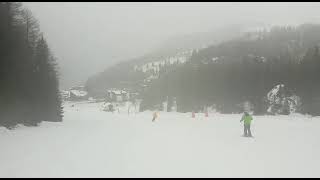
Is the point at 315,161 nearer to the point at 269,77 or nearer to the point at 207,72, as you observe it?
the point at 269,77

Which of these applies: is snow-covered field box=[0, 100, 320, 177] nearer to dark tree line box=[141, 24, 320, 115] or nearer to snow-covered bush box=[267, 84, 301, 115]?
dark tree line box=[141, 24, 320, 115]

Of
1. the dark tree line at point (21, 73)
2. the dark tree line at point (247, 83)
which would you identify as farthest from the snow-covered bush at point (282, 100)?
the dark tree line at point (21, 73)

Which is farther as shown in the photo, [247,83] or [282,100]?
[247,83]

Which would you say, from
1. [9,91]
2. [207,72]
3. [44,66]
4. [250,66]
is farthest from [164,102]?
[9,91]

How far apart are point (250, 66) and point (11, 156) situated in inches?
2732

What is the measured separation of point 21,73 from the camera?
3238cm

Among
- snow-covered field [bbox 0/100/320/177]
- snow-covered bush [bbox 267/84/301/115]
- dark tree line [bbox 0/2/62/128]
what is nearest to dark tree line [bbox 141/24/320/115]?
snow-covered bush [bbox 267/84/301/115]

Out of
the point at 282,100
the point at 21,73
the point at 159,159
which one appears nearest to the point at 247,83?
the point at 282,100

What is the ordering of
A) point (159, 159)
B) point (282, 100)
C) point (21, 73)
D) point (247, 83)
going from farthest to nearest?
1. point (247, 83)
2. point (282, 100)
3. point (21, 73)
4. point (159, 159)

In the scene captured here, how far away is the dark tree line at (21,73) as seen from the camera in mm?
27812

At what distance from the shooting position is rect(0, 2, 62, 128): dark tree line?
2781 cm

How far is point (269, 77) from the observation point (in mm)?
73000

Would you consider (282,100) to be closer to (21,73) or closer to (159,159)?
(21,73)

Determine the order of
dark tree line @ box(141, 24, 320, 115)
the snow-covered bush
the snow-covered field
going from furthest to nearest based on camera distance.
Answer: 1. dark tree line @ box(141, 24, 320, 115)
2. the snow-covered bush
3. the snow-covered field
